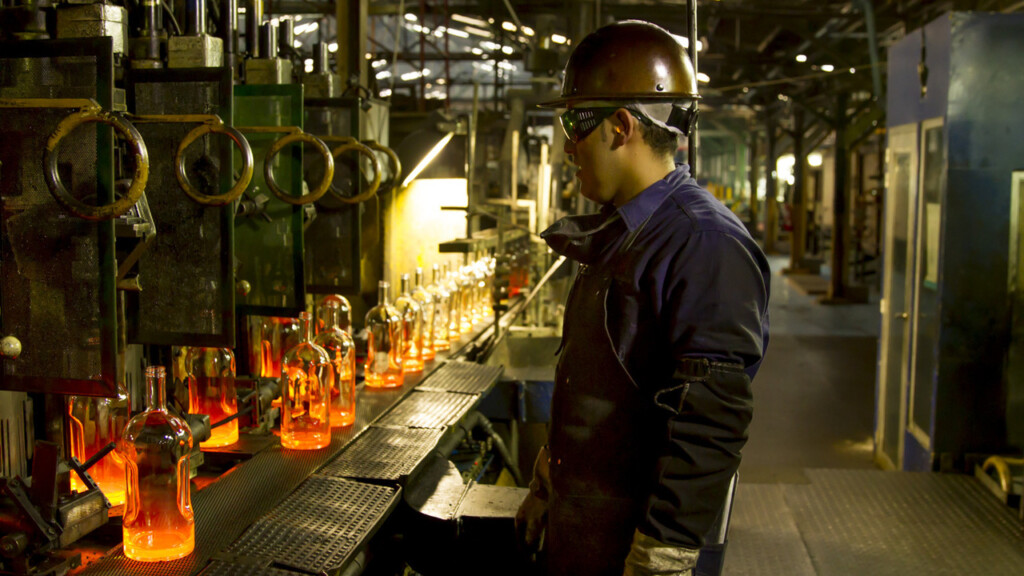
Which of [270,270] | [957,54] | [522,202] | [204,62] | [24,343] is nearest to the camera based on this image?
[24,343]

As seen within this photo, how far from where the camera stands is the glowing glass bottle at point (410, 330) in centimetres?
439

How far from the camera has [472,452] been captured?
4.41 metres

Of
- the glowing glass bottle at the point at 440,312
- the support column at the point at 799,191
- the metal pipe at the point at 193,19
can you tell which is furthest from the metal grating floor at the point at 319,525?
the support column at the point at 799,191

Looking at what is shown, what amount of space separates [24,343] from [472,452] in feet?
7.66

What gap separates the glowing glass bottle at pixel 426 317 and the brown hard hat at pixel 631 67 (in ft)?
8.32

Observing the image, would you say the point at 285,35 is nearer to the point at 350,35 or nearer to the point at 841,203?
the point at 350,35

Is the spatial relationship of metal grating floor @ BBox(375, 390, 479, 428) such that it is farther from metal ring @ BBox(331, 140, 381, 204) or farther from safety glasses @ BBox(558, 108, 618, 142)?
safety glasses @ BBox(558, 108, 618, 142)

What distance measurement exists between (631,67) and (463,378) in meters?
2.38

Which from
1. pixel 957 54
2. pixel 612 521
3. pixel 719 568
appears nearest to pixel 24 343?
pixel 612 521

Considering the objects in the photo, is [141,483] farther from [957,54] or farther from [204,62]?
[957,54]

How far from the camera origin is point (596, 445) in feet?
6.91

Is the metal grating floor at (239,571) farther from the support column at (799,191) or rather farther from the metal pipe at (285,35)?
the support column at (799,191)

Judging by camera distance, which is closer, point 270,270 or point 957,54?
point 270,270

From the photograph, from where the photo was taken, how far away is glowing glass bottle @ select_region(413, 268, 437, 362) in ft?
15.2
